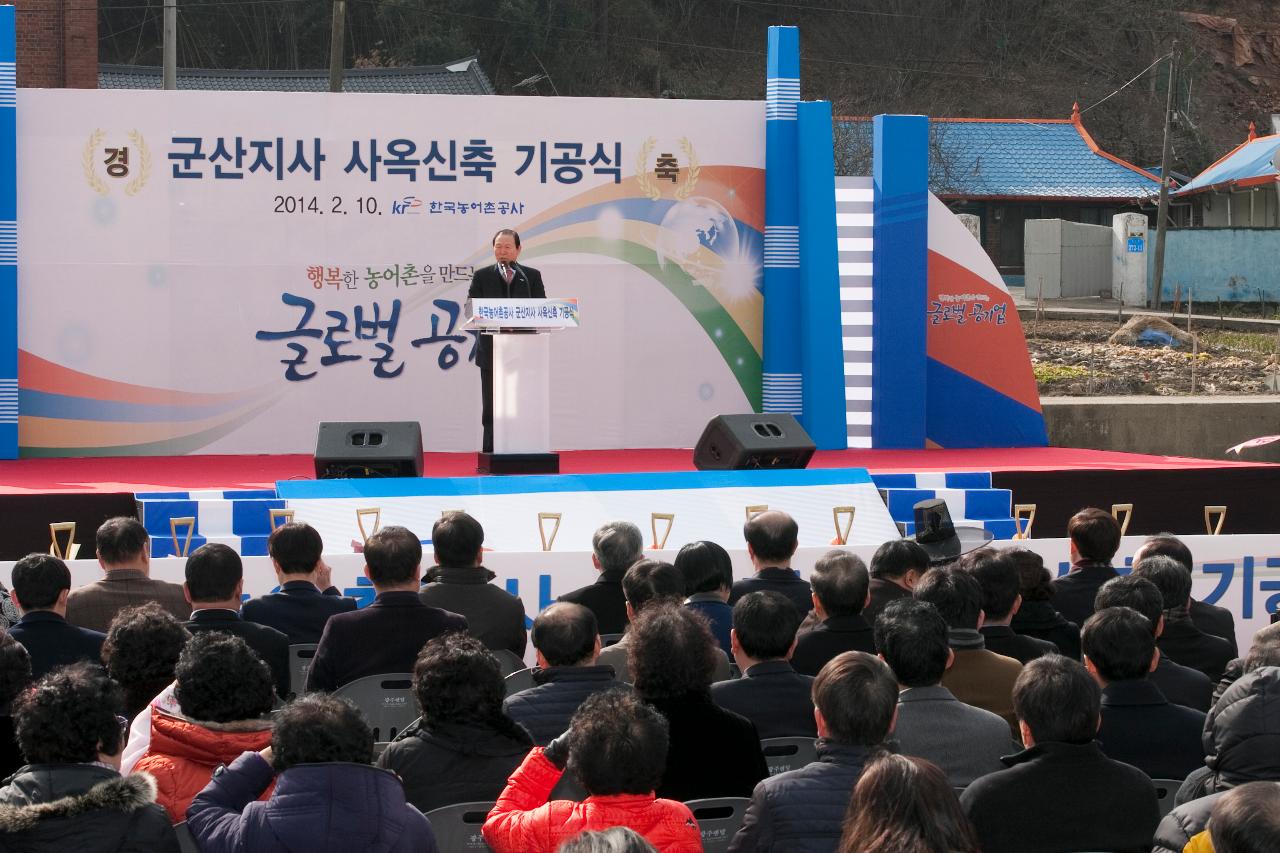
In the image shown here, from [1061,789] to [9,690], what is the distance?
6.59ft

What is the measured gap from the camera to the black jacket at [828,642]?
3.80 meters

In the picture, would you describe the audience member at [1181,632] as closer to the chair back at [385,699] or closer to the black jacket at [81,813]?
the chair back at [385,699]

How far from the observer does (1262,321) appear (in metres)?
19.7

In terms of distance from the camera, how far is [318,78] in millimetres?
25203

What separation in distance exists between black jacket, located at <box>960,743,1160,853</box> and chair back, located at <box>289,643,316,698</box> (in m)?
1.98

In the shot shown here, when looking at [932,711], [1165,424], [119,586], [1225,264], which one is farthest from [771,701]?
[1225,264]

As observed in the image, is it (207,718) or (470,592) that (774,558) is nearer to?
(470,592)

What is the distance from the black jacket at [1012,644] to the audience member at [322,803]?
1.87m

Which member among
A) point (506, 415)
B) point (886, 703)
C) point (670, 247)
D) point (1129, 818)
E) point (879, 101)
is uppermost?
point (879, 101)

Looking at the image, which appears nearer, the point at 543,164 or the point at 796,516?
the point at 796,516

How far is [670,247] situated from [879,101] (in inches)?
939

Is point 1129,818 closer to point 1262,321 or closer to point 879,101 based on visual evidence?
point 1262,321

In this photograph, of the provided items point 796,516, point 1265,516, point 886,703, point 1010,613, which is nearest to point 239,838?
point 886,703

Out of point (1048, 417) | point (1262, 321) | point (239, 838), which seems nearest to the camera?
point (239, 838)
